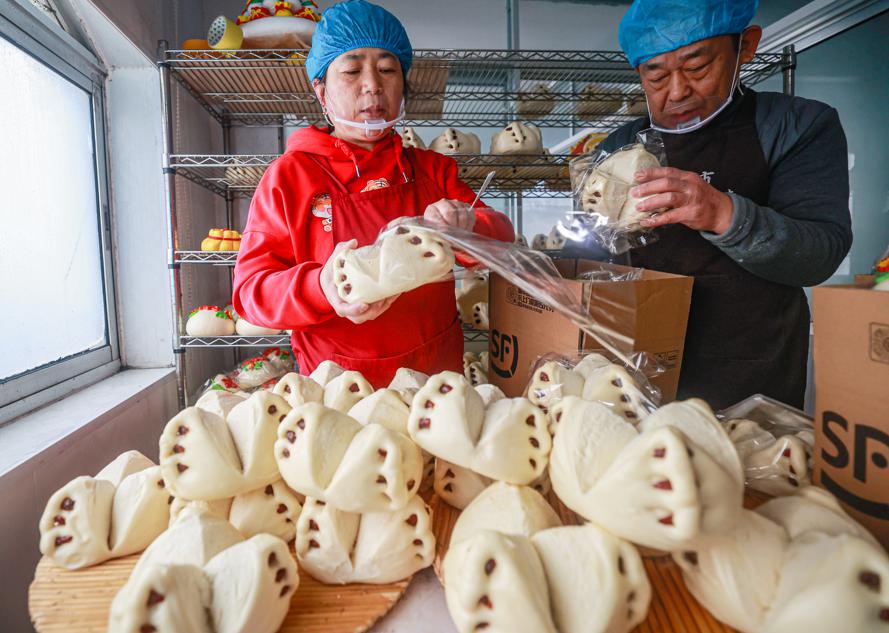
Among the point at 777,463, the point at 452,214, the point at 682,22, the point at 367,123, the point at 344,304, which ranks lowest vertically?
the point at 777,463

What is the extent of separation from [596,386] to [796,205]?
921mm

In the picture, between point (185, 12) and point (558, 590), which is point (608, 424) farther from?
point (185, 12)

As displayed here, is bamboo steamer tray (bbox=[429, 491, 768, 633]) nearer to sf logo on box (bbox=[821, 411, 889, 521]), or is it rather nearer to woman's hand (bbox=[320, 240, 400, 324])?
sf logo on box (bbox=[821, 411, 889, 521])

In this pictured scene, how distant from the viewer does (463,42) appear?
10.9 feet

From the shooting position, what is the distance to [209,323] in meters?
2.18

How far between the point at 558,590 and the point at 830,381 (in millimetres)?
438

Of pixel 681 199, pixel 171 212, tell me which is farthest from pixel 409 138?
pixel 681 199

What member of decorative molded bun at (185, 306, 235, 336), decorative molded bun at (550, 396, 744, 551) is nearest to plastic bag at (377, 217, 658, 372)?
decorative molded bun at (550, 396, 744, 551)

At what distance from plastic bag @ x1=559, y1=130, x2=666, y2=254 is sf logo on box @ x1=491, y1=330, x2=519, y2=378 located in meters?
0.29

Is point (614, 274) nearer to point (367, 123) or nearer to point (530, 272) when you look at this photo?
point (530, 272)

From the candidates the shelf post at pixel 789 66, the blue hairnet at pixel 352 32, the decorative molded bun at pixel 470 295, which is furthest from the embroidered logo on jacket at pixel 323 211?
the shelf post at pixel 789 66

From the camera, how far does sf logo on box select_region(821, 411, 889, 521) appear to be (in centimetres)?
57

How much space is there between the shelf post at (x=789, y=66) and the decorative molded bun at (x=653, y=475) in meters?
2.44

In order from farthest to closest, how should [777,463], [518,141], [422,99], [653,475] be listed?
[422,99]
[518,141]
[777,463]
[653,475]
